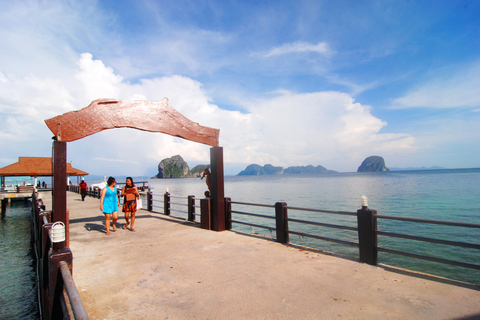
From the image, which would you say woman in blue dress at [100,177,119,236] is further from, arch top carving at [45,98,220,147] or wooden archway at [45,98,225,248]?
arch top carving at [45,98,220,147]

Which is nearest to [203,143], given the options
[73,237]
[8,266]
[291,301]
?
[73,237]

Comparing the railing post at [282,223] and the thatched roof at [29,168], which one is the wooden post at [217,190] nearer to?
the railing post at [282,223]

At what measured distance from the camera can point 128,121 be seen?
797cm

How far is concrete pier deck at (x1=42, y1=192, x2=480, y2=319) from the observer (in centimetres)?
374

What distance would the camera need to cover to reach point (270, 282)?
4.73 m

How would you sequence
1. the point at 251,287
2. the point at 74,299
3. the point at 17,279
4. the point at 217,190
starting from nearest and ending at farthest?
the point at 74,299 → the point at 251,287 → the point at 17,279 → the point at 217,190

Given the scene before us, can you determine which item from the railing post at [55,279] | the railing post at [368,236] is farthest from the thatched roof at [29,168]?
the railing post at [368,236]

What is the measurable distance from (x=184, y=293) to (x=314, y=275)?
2.32 metres

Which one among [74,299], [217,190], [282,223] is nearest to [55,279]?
[74,299]

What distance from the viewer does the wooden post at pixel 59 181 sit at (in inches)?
265

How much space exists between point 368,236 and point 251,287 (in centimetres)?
270

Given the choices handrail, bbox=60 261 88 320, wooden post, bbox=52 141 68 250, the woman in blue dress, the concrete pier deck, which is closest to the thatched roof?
the woman in blue dress

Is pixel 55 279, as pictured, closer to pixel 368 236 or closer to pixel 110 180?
pixel 368 236

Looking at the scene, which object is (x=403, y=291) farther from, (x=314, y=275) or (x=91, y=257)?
(x=91, y=257)
